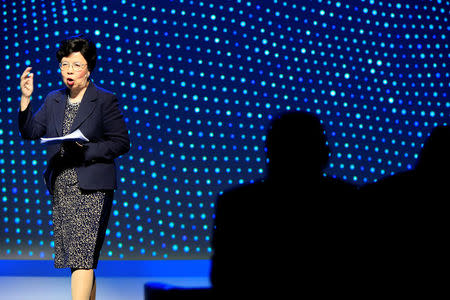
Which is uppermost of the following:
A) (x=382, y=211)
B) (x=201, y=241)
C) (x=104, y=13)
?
(x=104, y=13)

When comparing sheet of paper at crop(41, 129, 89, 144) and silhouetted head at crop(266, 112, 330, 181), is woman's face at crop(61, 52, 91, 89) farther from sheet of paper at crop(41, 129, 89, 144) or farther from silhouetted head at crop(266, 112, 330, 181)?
silhouetted head at crop(266, 112, 330, 181)

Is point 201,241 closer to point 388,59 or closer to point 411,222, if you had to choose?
point 388,59

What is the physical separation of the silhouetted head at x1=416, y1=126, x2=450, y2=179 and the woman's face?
152 cm

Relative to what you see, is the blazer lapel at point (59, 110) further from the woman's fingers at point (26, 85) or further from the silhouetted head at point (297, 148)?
the silhouetted head at point (297, 148)

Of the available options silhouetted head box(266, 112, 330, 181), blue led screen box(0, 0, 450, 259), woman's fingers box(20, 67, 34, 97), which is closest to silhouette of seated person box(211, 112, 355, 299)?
silhouetted head box(266, 112, 330, 181)

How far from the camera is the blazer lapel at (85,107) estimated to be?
2025mm

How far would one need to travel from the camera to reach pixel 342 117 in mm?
4156

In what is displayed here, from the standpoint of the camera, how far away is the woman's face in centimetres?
205

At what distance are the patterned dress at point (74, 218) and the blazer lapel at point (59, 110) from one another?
20mm

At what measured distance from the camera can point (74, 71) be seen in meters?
2.06

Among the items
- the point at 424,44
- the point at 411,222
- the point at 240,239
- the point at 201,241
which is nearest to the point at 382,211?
the point at 411,222

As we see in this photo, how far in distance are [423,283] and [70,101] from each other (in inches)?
65.8

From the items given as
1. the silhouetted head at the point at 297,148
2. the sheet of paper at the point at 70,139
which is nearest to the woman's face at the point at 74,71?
the sheet of paper at the point at 70,139

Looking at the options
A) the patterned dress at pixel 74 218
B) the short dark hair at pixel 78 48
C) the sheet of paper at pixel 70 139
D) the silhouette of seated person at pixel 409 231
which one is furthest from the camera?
the short dark hair at pixel 78 48
